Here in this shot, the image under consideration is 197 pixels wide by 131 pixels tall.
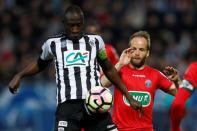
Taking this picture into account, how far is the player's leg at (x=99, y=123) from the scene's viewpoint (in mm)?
7672

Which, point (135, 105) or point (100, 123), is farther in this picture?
point (135, 105)

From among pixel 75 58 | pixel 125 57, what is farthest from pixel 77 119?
pixel 125 57

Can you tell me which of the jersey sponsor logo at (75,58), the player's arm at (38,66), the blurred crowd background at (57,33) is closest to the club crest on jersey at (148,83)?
the jersey sponsor logo at (75,58)

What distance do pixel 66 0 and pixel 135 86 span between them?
8.45 metres

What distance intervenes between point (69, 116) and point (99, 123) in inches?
12.5

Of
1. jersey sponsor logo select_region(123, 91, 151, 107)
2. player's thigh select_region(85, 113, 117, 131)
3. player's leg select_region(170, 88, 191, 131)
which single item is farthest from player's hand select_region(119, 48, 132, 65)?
player's leg select_region(170, 88, 191, 131)

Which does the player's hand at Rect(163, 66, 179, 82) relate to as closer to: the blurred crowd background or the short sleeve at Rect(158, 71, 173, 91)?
the short sleeve at Rect(158, 71, 173, 91)

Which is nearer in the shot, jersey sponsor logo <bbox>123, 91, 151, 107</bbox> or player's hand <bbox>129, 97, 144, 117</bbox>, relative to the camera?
player's hand <bbox>129, 97, 144, 117</bbox>

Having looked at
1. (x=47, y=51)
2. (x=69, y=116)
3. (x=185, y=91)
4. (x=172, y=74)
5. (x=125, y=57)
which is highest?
(x=47, y=51)

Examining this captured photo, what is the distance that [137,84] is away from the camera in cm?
848

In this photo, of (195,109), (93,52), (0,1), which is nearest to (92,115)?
(93,52)

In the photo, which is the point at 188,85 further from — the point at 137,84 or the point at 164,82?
the point at 164,82

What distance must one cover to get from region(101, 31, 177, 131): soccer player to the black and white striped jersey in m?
0.60

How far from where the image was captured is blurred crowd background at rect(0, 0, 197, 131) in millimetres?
13516
